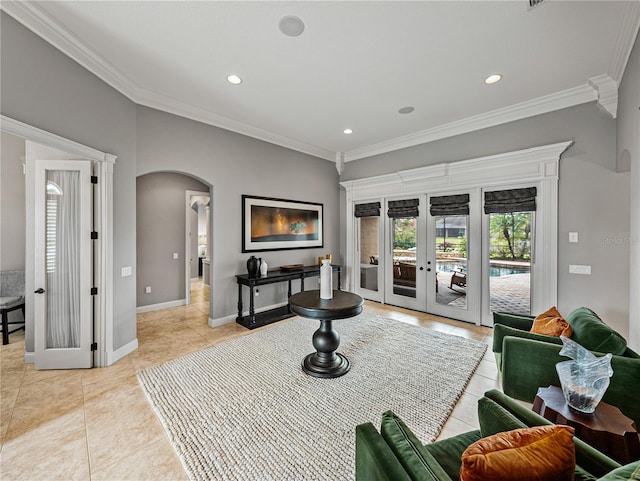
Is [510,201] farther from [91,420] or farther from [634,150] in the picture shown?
[91,420]

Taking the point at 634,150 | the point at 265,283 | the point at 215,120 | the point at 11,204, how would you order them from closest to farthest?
the point at 634,150, the point at 11,204, the point at 215,120, the point at 265,283

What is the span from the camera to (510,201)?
3869 millimetres

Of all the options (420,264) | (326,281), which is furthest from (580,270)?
(326,281)

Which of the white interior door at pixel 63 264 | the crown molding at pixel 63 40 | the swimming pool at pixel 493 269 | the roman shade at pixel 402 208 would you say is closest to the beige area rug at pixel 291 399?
the white interior door at pixel 63 264

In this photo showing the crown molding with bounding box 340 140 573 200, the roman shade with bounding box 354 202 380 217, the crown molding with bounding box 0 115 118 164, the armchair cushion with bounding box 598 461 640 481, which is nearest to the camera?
the armchair cushion with bounding box 598 461 640 481

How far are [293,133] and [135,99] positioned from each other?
2.37m

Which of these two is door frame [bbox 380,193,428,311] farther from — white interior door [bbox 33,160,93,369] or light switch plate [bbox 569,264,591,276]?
white interior door [bbox 33,160,93,369]

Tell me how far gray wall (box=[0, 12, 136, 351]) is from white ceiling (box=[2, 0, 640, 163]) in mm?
152

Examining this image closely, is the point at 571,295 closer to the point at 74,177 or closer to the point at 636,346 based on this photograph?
the point at 636,346

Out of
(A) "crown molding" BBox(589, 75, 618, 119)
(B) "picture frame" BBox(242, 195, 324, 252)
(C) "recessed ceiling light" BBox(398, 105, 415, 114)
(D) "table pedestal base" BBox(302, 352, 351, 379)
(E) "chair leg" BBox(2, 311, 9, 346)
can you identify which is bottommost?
(D) "table pedestal base" BBox(302, 352, 351, 379)

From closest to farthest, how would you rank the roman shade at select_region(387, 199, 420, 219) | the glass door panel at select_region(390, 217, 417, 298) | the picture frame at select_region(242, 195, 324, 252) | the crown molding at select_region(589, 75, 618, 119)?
the crown molding at select_region(589, 75, 618, 119) → the picture frame at select_region(242, 195, 324, 252) → the roman shade at select_region(387, 199, 420, 219) → the glass door panel at select_region(390, 217, 417, 298)

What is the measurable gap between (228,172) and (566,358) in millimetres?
4561

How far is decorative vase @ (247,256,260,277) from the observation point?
4277 mm

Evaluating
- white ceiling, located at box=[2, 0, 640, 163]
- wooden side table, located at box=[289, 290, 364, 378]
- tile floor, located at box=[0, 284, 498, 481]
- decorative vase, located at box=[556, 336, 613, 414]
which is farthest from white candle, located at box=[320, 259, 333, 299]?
white ceiling, located at box=[2, 0, 640, 163]
